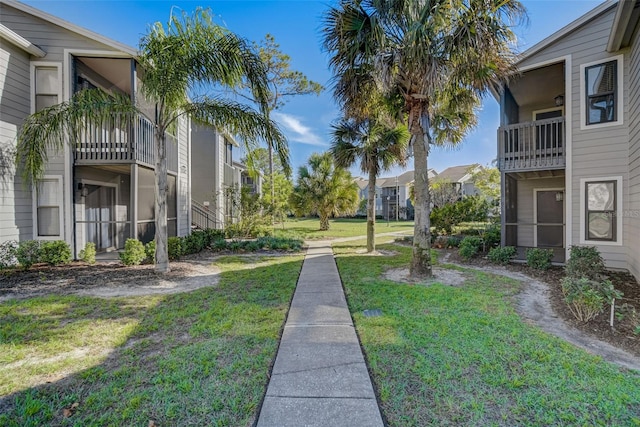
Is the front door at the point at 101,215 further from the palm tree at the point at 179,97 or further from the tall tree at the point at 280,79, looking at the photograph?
the tall tree at the point at 280,79

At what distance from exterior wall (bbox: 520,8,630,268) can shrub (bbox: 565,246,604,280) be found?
1.37 m

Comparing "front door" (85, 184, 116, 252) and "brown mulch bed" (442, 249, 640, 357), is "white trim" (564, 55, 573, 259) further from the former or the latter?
"front door" (85, 184, 116, 252)

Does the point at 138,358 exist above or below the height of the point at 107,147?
below

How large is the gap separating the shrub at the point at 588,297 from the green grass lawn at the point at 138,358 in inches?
178

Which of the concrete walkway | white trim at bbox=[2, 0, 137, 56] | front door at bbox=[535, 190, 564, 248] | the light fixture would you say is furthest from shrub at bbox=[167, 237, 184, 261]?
the light fixture

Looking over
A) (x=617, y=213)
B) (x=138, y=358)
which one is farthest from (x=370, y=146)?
(x=138, y=358)

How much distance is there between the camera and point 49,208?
9094 millimetres

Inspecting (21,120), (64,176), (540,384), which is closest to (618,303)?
(540,384)

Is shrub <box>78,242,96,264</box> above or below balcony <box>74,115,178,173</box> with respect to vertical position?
below

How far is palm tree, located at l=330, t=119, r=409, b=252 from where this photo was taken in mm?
10992

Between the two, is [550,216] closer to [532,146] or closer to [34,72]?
[532,146]

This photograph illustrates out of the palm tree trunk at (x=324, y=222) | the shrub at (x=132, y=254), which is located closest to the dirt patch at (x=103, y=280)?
the shrub at (x=132, y=254)

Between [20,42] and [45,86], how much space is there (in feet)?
3.86

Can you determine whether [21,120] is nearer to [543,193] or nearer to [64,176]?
[64,176]
